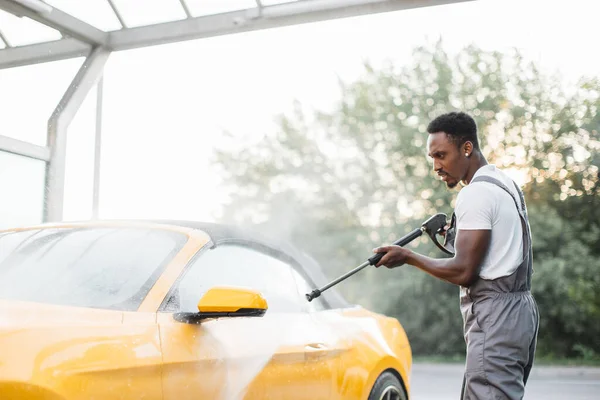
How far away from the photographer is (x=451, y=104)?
15547 mm

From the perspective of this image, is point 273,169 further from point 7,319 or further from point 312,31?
point 7,319

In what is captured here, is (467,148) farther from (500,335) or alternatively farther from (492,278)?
(500,335)

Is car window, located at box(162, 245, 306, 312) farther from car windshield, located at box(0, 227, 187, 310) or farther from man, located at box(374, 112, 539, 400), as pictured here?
man, located at box(374, 112, 539, 400)

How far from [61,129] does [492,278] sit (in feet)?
23.5

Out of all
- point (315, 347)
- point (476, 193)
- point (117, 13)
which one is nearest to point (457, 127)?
point (476, 193)

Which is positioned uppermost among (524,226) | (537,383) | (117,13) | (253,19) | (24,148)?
(117,13)

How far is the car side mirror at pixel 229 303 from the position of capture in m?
2.82

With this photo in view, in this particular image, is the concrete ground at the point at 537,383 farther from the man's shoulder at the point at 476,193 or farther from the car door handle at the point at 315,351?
the man's shoulder at the point at 476,193

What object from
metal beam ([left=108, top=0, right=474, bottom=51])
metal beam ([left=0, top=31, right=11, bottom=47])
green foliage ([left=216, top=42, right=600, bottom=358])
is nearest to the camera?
Result: metal beam ([left=108, top=0, right=474, bottom=51])

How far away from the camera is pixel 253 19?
7.96 meters

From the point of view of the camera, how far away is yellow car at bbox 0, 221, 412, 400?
8.10ft

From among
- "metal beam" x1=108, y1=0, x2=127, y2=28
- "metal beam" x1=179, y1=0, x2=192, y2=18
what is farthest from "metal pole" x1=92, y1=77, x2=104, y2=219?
"metal beam" x1=179, y1=0, x2=192, y2=18

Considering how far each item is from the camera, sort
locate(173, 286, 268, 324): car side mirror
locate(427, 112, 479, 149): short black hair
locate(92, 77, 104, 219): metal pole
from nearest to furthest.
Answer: locate(173, 286, 268, 324): car side mirror, locate(427, 112, 479, 149): short black hair, locate(92, 77, 104, 219): metal pole

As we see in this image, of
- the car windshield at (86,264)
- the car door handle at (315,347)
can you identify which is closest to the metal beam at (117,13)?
the car windshield at (86,264)
